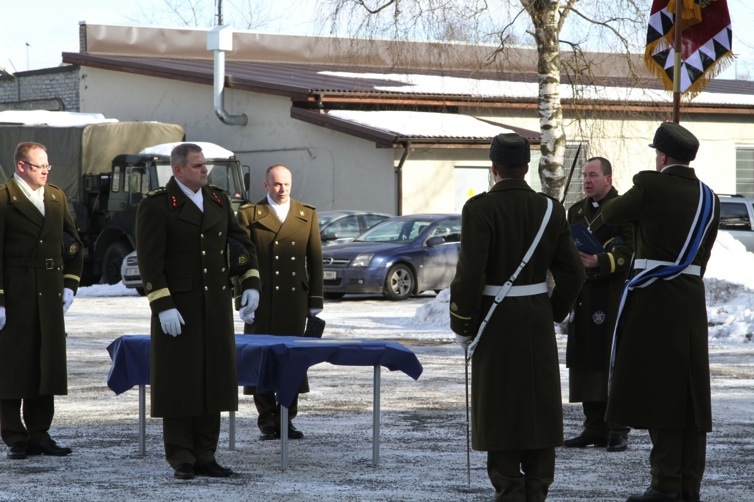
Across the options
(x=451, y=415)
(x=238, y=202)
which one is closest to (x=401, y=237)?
(x=238, y=202)

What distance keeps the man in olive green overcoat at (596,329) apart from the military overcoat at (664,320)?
163cm

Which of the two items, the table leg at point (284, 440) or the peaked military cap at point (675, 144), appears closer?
the peaked military cap at point (675, 144)

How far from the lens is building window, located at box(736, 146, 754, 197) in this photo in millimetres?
36719

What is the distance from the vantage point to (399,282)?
901 inches

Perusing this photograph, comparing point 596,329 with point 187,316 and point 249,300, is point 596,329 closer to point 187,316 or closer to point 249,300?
point 249,300

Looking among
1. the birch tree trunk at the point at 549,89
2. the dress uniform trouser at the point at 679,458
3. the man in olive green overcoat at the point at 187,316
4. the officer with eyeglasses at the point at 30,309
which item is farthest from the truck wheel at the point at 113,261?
the dress uniform trouser at the point at 679,458

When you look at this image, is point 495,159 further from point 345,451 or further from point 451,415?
point 451,415

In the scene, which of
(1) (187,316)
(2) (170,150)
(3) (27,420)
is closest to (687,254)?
(1) (187,316)

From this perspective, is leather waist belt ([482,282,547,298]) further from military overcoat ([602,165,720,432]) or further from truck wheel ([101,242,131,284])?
truck wheel ([101,242,131,284])

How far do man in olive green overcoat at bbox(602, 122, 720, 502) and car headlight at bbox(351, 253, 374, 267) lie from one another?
15293 mm

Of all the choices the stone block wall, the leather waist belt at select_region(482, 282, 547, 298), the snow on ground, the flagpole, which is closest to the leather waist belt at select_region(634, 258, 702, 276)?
the leather waist belt at select_region(482, 282, 547, 298)

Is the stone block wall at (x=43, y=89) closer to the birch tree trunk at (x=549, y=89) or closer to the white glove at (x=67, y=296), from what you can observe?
the birch tree trunk at (x=549, y=89)

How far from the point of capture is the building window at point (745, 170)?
3672 cm

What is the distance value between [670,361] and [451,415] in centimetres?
347
